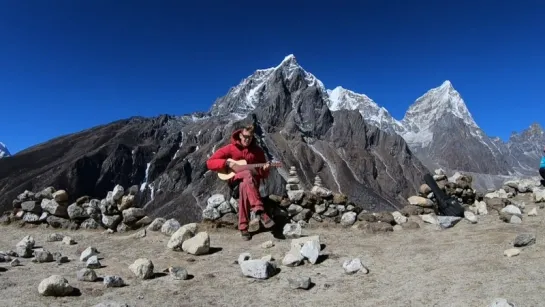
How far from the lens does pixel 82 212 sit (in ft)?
43.2

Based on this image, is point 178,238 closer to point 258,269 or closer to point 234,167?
point 234,167

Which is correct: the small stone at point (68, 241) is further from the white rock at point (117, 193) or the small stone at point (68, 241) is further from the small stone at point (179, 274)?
the small stone at point (179, 274)

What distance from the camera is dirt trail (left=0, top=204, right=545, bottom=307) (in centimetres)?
620


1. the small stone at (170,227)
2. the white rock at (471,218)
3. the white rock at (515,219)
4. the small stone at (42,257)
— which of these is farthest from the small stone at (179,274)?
Result: the white rock at (515,219)

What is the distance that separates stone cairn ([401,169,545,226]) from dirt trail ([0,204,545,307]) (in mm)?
606

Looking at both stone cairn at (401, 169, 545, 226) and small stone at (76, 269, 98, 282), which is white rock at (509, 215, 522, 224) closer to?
stone cairn at (401, 169, 545, 226)

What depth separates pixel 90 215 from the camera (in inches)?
516

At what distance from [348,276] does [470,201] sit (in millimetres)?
9344

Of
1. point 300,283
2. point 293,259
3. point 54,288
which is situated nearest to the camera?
point 54,288

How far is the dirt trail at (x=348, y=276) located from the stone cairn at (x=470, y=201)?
61 centimetres

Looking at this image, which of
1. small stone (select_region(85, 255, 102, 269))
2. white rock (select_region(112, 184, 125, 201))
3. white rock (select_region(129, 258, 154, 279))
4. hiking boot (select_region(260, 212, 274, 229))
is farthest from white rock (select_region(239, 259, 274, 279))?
white rock (select_region(112, 184, 125, 201))

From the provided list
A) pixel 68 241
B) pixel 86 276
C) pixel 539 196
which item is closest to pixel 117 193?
pixel 68 241

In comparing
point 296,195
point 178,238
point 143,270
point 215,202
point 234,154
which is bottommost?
point 143,270

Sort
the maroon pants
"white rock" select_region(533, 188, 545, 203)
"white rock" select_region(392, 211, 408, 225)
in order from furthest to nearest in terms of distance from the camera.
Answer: "white rock" select_region(533, 188, 545, 203)
"white rock" select_region(392, 211, 408, 225)
the maroon pants
